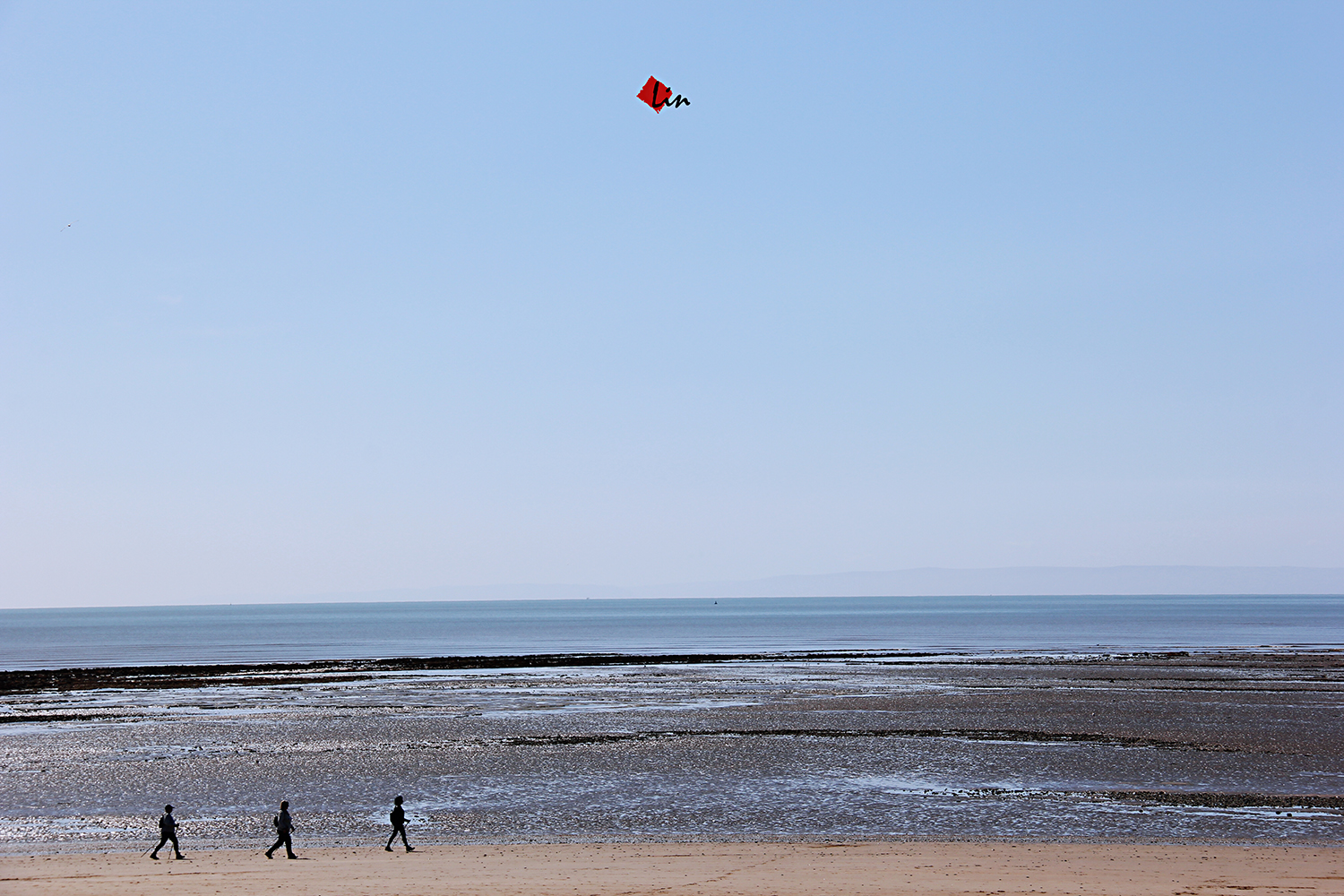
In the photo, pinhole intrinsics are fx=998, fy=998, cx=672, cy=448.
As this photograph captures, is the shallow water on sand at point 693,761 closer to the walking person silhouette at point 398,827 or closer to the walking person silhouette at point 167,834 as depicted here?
the walking person silhouette at point 398,827

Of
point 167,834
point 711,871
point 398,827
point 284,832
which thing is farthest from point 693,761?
point 167,834

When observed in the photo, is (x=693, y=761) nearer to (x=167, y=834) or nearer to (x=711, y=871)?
(x=711, y=871)

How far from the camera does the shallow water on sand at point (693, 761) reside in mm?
26406

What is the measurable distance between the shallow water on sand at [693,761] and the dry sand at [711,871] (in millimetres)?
1869

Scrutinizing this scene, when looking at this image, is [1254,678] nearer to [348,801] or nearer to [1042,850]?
[1042,850]

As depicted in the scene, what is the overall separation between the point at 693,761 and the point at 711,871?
14.4 m

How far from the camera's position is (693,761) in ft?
116

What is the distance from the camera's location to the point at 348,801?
2945cm

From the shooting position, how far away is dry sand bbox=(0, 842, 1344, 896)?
19750mm

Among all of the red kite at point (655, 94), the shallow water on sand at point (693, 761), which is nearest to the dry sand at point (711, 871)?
the shallow water on sand at point (693, 761)

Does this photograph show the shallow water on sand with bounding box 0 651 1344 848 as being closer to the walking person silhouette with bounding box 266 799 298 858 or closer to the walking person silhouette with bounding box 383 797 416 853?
the walking person silhouette with bounding box 383 797 416 853

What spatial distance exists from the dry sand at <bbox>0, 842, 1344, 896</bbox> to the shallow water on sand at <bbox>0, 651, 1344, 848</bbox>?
1869 mm

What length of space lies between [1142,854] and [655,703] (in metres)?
32.4

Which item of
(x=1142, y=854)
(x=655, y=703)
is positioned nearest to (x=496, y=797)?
(x=1142, y=854)
